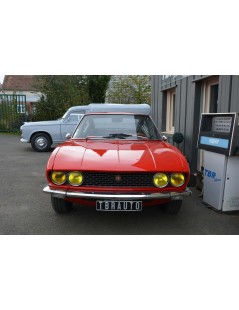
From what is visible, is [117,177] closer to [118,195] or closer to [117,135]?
[118,195]

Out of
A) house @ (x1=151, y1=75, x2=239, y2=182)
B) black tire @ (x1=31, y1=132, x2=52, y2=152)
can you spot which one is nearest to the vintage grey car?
black tire @ (x1=31, y1=132, x2=52, y2=152)

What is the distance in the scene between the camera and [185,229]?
3650 mm

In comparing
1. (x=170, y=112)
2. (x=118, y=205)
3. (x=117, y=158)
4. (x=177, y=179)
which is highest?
(x=170, y=112)

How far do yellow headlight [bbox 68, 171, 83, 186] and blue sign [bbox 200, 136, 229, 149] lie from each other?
7.22ft

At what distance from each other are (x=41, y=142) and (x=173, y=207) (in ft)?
26.1

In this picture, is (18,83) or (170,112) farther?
(18,83)

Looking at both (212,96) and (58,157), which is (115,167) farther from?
(212,96)

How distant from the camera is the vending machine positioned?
3961 millimetres

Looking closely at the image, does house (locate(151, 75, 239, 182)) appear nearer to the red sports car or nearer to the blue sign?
the blue sign

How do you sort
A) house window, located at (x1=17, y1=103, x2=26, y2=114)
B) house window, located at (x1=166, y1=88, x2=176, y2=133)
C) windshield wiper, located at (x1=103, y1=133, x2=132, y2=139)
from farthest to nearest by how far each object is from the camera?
house window, located at (x1=17, y1=103, x2=26, y2=114), house window, located at (x1=166, y1=88, x2=176, y2=133), windshield wiper, located at (x1=103, y1=133, x2=132, y2=139)

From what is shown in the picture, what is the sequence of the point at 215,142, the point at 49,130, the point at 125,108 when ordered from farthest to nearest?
the point at 49,130
the point at 125,108
the point at 215,142

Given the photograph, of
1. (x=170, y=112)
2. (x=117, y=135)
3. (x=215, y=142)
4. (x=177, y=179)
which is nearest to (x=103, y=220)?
(x=177, y=179)

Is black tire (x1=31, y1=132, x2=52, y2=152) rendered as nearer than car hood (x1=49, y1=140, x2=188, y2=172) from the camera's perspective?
No

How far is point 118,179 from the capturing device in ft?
10.8
